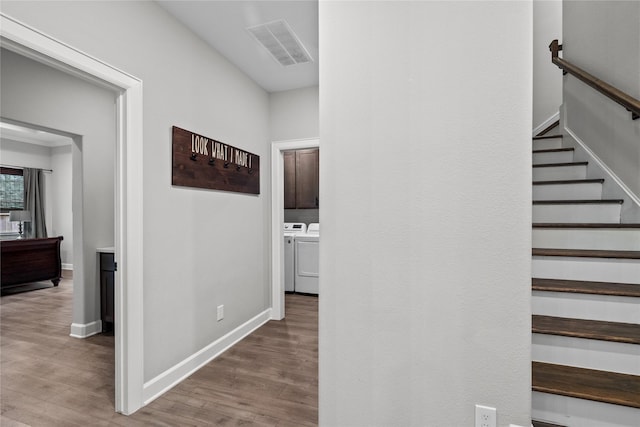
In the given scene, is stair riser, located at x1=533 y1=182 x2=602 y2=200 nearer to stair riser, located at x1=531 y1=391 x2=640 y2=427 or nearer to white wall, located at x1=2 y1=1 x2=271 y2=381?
stair riser, located at x1=531 y1=391 x2=640 y2=427

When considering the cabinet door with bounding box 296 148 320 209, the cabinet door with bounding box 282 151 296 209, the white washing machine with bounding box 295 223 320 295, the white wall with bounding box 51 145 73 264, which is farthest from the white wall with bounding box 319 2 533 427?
the white wall with bounding box 51 145 73 264

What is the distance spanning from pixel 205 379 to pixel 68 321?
2416 mm

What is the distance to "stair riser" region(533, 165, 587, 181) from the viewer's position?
8.09 feet

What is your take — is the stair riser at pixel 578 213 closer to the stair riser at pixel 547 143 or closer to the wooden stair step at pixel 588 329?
the wooden stair step at pixel 588 329

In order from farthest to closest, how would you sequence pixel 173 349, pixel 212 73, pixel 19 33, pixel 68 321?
pixel 68 321 < pixel 212 73 < pixel 173 349 < pixel 19 33

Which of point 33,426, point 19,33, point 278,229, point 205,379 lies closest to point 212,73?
point 19,33

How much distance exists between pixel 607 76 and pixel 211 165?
316 centimetres

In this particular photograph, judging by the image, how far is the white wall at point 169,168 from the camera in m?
1.76

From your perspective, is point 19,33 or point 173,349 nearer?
point 19,33

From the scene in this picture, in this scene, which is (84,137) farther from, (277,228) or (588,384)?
(588,384)

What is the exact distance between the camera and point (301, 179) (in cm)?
506

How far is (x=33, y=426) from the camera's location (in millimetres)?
1775

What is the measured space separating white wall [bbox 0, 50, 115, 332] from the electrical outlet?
3.63 meters

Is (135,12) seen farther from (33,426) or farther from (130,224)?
(33,426)
